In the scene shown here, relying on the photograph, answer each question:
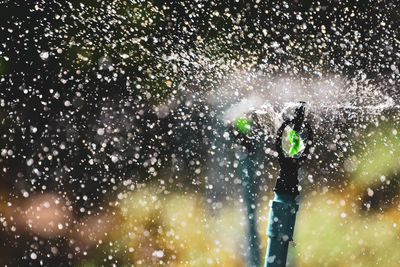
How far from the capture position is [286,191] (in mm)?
2426

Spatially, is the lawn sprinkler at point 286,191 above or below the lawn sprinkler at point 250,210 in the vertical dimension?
above

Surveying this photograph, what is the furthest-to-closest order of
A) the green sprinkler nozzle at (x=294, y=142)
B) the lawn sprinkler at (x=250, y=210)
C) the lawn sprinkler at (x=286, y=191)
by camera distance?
the lawn sprinkler at (x=250, y=210)
the green sprinkler nozzle at (x=294, y=142)
the lawn sprinkler at (x=286, y=191)

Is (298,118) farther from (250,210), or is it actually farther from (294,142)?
(250,210)

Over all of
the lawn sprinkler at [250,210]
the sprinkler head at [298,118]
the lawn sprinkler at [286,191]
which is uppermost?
the sprinkler head at [298,118]

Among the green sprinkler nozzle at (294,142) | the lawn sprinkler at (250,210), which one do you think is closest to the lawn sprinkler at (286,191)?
the green sprinkler nozzle at (294,142)

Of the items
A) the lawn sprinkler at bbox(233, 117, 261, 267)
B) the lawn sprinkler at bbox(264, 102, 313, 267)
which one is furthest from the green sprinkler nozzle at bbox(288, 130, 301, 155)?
the lawn sprinkler at bbox(233, 117, 261, 267)

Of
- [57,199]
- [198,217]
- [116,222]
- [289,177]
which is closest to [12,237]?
[57,199]

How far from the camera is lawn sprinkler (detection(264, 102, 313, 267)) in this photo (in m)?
2.32

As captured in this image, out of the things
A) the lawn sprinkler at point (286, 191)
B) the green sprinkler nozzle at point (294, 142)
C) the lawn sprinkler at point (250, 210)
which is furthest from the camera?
the lawn sprinkler at point (250, 210)

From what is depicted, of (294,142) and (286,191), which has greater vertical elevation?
(294,142)

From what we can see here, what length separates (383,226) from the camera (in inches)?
513

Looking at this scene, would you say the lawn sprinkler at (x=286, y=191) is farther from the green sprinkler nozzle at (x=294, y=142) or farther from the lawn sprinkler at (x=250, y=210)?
the lawn sprinkler at (x=250, y=210)

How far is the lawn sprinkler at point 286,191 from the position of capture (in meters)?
2.32

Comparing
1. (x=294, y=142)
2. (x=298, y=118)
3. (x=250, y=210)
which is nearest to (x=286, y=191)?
(x=294, y=142)
